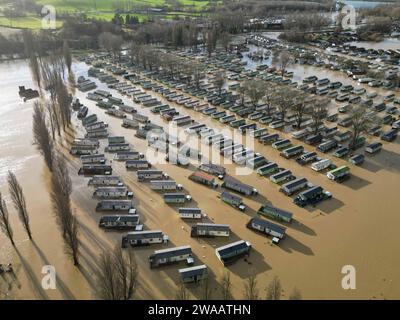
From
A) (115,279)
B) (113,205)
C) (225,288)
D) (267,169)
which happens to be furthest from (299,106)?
(115,279)

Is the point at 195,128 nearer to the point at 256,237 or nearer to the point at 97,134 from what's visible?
the point at 97,134

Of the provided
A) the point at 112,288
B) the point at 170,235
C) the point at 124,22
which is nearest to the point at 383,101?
the point at 170,235

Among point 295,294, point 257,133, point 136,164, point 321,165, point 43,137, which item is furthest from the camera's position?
point 257,133

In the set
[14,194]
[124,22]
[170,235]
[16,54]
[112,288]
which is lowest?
[170,235]

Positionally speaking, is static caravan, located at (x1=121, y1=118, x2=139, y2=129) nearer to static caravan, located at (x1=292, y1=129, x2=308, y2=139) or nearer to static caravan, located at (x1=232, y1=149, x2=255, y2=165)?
static caravan, located at (x1=232, y1=149, x2=255, y2=165)

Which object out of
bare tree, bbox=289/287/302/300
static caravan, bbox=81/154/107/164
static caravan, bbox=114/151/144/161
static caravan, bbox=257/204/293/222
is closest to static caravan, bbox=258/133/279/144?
static caravan, bbox=257/204/293/222

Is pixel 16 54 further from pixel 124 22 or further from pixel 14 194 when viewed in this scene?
pixel 14 194
